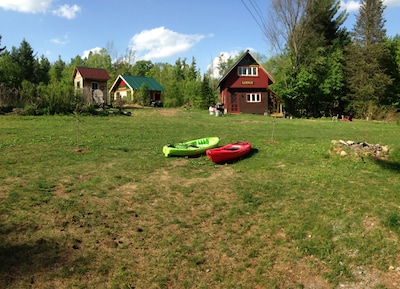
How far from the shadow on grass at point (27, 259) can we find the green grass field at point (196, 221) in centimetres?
2

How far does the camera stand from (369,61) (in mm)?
37219

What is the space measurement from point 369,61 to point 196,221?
1441 inches

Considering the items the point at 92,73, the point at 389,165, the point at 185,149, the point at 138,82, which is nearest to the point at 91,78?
the point at 92,73

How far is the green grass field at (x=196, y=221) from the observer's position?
18.6 feet

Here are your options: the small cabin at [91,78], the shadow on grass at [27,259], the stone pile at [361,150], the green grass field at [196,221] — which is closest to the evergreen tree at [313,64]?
the small cabin at [91,78]

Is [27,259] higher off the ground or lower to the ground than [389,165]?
lower

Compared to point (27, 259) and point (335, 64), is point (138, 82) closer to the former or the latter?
point (335, 64)

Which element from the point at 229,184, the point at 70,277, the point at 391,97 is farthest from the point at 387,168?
the point at 391,97

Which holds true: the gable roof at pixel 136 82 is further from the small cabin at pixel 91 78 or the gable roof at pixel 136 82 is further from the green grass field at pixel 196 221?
the green grass field at pixel 196 221

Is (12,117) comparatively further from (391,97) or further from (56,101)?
(391,97)

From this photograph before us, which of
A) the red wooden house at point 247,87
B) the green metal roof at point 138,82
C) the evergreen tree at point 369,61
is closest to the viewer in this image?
the evergreen tree at point 369,61

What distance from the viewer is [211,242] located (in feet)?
21.9

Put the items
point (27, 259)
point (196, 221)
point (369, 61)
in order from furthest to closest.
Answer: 1. point (369, 61)
2. point (196, 221)
3. point (27, 259)

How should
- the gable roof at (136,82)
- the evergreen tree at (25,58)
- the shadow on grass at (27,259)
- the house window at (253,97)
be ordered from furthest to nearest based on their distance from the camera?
the evergreen tree at (25,58)
the gable roof at (136,82)
the house window at (253,97)
the shadow on grass at (27,259)
